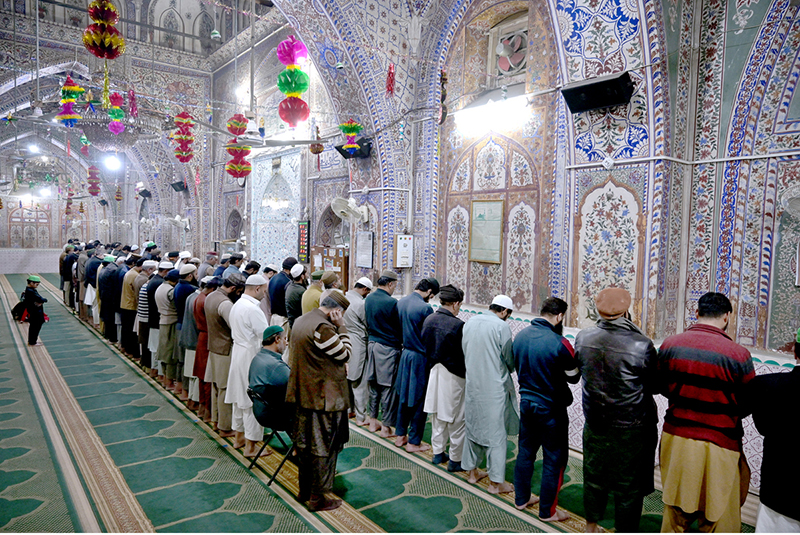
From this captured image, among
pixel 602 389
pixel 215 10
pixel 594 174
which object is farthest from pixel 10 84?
pixel 602 389

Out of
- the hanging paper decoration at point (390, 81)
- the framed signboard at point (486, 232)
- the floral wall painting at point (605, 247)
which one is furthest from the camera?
the hanging paper decoration at point (390, 81)

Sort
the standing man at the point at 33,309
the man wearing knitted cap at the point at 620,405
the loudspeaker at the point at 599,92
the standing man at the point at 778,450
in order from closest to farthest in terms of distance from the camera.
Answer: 1. the standing man at the point at 778,450
2. the man wearing knitted cap at the point at 620,405
3. the loudspeaker at the point at 599,92
4. the standing man at the point at 33,309

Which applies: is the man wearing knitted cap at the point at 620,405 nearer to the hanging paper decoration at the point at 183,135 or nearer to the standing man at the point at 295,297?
the standing man at the point at 295,297

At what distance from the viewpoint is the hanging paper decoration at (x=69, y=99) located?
6.31 meters

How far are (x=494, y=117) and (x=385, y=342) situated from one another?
10.1 feet

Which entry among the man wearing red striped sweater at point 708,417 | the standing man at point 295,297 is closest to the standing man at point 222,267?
the standing man at point 295,297

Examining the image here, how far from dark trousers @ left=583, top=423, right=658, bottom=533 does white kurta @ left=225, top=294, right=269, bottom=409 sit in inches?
89.6

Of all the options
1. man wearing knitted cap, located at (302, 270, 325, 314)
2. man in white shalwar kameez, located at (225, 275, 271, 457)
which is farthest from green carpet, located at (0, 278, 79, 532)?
man wearing knitted cap, located at (302, 270, 325, 314)

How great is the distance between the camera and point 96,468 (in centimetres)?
342

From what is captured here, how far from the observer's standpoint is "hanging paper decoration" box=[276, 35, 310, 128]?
4.05 metres

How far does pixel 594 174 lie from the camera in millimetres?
4320

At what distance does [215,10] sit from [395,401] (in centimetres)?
1116

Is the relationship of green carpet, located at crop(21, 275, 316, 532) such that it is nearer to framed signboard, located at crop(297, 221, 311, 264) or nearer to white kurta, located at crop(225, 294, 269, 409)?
white kurta, located at crop(225, 294, 269, 409)

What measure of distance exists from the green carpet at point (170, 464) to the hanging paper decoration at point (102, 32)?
342cm
